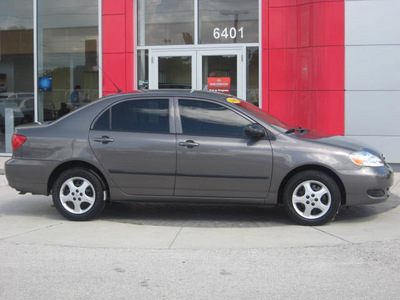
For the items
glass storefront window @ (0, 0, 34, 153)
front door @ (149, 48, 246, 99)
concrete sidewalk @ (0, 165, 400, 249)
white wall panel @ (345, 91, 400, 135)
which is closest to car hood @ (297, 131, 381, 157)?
concrete sidewalk @ (0, 165, 400, 249)

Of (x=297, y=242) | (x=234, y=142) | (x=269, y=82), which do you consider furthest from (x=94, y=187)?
(x=269, y=82)

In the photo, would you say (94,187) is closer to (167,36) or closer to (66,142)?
(66,142)

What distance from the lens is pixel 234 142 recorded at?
20.8 ft

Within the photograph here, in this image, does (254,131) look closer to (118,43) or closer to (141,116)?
(141,116)

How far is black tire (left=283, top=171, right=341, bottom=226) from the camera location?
245 inches

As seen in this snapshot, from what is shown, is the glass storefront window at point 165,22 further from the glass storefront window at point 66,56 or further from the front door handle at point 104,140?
the front door handle at point 104,140

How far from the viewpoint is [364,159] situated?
6.27 meters

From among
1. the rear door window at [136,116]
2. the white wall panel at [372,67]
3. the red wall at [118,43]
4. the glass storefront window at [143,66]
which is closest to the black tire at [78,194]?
the rear door window at [136,116]

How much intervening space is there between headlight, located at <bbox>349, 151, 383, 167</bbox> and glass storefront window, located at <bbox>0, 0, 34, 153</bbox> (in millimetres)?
9163

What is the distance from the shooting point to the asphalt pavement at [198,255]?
4383 mm

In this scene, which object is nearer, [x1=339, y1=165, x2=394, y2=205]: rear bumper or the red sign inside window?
[x1=339, y1=165, x2=394, y2=205]: rear bumper

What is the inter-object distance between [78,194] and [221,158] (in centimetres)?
192

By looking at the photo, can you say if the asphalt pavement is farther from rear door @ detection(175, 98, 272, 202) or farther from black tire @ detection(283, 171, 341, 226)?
rear door @ detection(175, 98, 272, 202)

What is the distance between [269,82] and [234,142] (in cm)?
542
